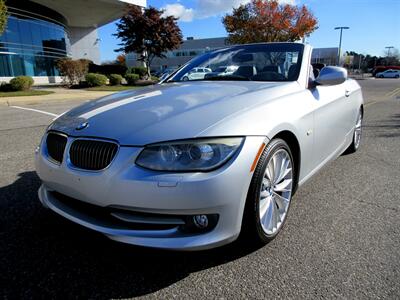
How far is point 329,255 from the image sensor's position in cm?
249

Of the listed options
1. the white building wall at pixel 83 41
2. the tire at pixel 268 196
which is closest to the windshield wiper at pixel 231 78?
the tire at pixel 268 196

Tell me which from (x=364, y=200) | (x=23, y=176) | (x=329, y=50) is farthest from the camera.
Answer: (x=329, y=50)

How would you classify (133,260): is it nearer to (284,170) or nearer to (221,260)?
(221,260)

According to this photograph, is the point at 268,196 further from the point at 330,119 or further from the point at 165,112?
the point at 330,119

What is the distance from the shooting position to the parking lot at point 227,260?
2125 mm

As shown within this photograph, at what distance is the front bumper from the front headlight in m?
0.04

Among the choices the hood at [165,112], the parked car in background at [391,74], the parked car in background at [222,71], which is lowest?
the parked car in background at [391,74]

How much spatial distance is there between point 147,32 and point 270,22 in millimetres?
16021

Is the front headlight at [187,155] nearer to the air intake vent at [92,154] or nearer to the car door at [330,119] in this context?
the air intake vent at [92,154]

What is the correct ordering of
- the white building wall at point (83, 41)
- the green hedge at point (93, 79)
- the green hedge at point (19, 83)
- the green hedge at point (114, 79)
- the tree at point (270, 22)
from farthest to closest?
the white building wall at point (83, 41), the tree at point (270, 22), the green hedge at point (114, 79), the green hedge at point (93, 79), the green hedge at point (19, 83)

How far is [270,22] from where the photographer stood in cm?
3994

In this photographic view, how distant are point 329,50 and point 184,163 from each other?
90566 mm

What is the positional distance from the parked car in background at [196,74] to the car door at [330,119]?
1.26m

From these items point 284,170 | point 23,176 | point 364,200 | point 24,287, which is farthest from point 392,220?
point 23,176
